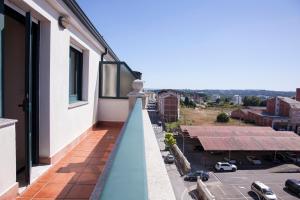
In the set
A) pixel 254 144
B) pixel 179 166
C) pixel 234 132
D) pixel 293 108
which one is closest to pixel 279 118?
pixel 293 108

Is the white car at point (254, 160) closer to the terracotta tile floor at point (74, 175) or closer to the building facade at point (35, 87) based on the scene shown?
the terracotta tile floor at point (74, 175)

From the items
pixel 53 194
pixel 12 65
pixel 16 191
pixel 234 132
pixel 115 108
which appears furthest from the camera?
pixel 234 132

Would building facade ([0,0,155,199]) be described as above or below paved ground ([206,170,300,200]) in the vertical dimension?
above

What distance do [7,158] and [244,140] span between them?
27.7 m

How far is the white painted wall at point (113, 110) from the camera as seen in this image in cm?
759

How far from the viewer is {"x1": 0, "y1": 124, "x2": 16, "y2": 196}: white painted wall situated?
2402mm

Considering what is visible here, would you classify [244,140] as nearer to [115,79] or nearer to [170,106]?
[115,79]

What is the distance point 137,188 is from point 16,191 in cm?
252

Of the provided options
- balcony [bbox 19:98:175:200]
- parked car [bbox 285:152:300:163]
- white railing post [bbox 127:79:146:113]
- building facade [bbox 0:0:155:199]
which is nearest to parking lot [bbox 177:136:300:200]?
parked car [bbox 285:152:300:163]

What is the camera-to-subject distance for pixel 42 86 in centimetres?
369

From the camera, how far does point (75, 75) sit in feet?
19.5

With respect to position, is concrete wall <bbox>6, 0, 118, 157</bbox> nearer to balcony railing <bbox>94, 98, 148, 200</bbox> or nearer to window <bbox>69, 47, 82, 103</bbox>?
window <bbox>69, 47, 82, 103</bbox>

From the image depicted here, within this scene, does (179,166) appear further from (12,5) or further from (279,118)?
(279,118)

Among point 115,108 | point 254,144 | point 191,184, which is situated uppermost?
point 115,108
